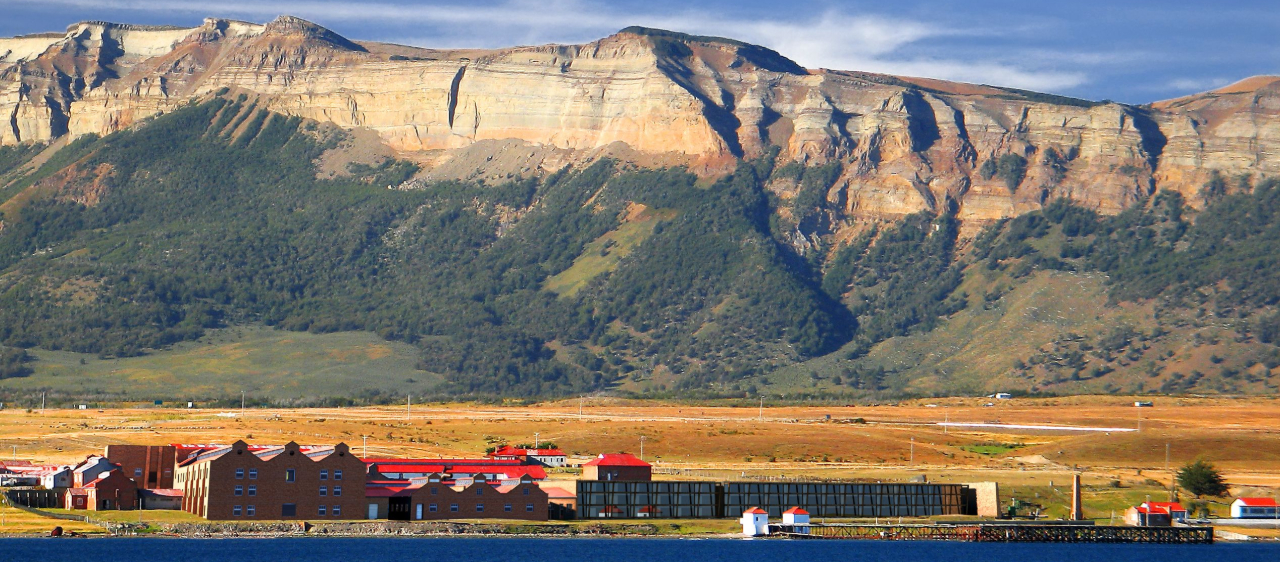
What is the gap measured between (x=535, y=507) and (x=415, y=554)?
711 inches

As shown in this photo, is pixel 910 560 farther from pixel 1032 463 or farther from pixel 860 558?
pixel 1032 463

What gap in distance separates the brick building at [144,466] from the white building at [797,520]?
43704 mm

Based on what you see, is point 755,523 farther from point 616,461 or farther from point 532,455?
point 532,455

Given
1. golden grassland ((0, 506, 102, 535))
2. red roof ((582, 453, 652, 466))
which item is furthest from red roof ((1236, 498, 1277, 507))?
golden grassland ((0, 506, 102, 535))

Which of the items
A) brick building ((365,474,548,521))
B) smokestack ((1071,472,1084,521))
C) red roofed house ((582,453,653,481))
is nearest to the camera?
brick building ((365,474,548,521))

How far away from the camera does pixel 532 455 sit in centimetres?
17900

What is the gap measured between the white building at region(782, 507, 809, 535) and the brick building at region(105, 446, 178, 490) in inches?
1721

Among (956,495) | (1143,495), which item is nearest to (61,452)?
(956,495)

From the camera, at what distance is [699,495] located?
492 ft

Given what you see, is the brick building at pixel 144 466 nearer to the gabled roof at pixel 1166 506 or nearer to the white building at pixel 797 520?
the white building at pixel 797 520

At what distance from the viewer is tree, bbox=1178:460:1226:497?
167m

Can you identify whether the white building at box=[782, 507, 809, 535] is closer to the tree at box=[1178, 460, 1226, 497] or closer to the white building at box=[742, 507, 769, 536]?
the white building at box=[742, 507, 769, 536]

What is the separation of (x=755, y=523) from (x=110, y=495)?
44342mm

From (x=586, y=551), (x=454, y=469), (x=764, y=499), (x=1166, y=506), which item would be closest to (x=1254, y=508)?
(x=1166, y=506)
